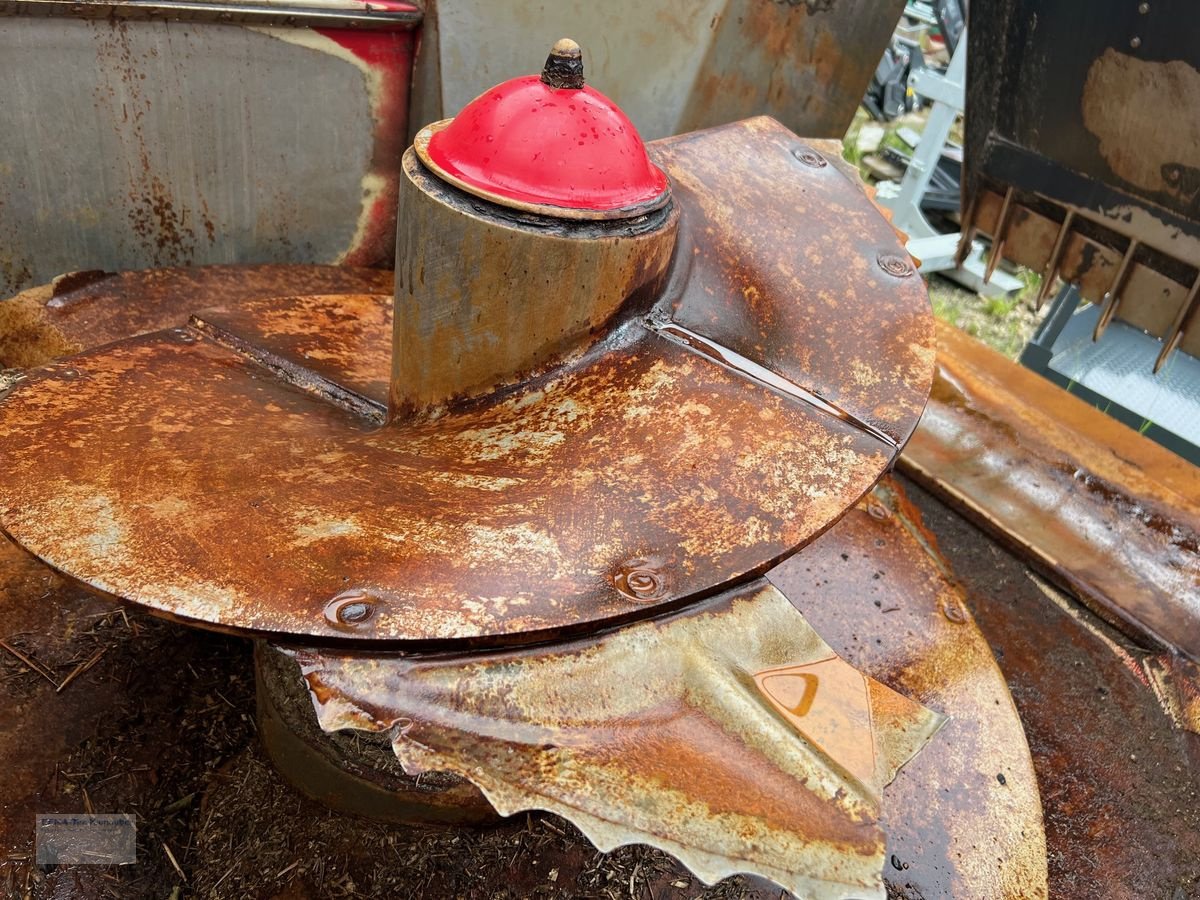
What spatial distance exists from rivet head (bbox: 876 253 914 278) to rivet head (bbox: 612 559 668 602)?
80 cm

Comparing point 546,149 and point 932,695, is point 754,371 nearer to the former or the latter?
point 546,149

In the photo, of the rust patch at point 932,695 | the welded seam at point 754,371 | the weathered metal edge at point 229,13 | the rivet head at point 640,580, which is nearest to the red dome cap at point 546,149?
the welded seam at point 754,371

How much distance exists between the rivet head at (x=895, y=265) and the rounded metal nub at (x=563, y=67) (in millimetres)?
696

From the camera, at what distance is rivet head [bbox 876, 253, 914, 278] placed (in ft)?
5.55

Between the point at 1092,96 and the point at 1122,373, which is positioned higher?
the point at 1092,96

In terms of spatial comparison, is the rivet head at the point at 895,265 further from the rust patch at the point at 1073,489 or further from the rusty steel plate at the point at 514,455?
the rust patch at the point at 1073,489

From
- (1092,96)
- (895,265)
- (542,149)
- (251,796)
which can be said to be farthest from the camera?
(1092,96)

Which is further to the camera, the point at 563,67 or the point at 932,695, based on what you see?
the point at 932,695

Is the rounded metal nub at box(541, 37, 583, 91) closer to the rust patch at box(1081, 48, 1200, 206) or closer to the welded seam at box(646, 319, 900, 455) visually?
the welded seam at box(646, 319, 900, 455)

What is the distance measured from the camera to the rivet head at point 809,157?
1918mm

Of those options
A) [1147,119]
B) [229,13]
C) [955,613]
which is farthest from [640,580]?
[1147,119]

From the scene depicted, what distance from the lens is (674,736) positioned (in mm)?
1196

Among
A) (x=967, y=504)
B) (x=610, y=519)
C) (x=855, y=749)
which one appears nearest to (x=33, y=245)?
(x=610, y=519)

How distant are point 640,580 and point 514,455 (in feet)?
0.96
